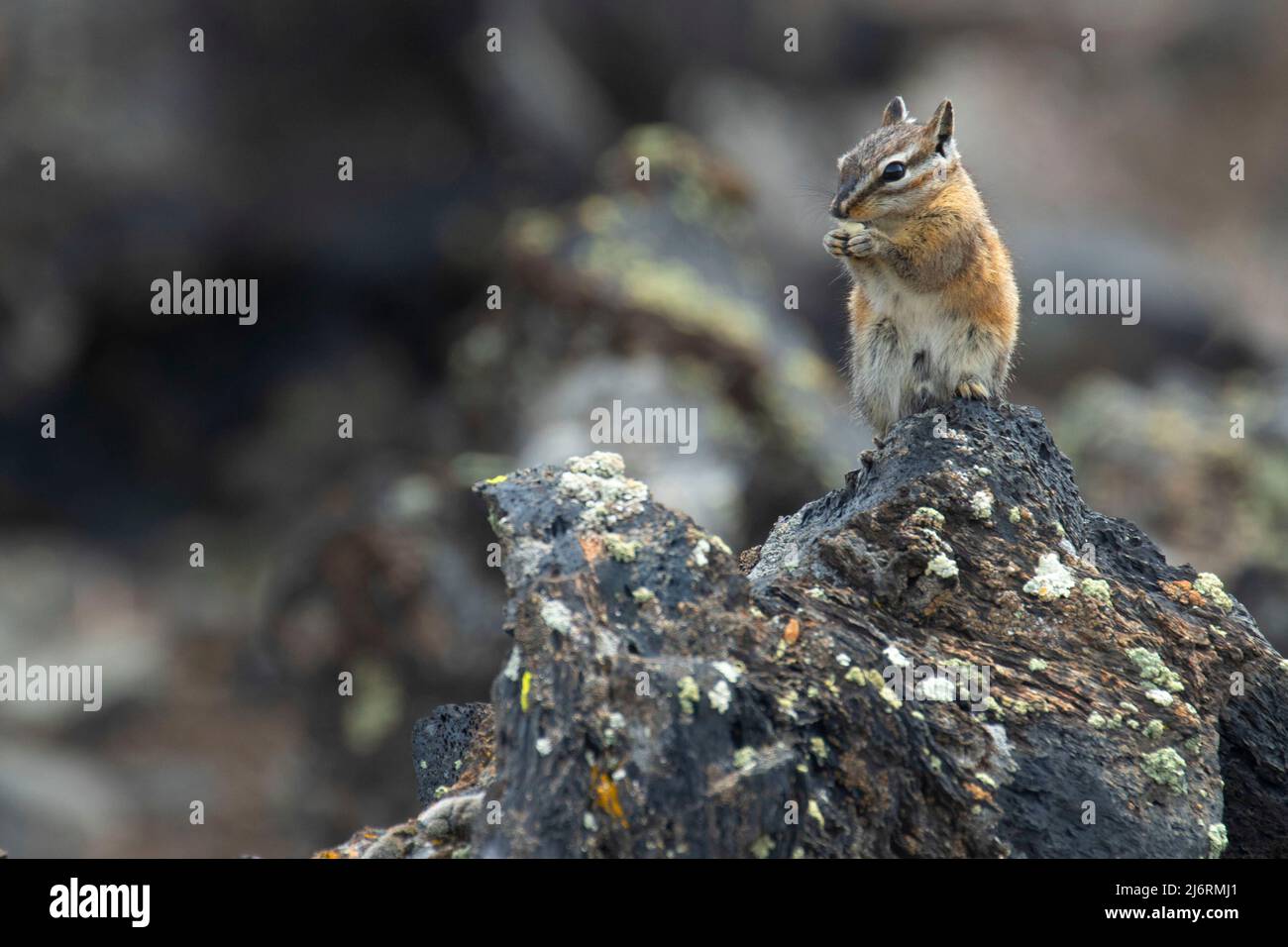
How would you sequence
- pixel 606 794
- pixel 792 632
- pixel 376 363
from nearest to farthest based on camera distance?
pixel 606 794 < pixel 792 632 < pixel 376 363

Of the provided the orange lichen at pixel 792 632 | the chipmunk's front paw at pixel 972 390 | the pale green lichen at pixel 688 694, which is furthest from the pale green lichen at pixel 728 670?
the chipmunk's front paw at pixel 972 390

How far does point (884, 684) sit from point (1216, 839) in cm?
157

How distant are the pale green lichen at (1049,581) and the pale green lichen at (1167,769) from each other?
0.90 metres

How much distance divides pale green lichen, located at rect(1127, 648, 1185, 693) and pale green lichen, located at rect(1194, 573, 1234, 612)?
2.37 feet

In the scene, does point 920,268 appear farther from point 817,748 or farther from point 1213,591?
point 817,748

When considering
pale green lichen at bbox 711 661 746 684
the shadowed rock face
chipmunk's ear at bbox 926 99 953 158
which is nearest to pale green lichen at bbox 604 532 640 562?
the shadowed rock face

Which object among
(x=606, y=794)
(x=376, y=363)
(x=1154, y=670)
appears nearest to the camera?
(x=606, y=794)

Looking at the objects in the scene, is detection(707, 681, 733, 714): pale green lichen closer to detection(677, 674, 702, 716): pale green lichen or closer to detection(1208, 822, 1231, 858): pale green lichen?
detection(677, 674, 702, 716): pale green lichen

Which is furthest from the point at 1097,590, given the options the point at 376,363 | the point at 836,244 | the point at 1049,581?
the point at 376,363

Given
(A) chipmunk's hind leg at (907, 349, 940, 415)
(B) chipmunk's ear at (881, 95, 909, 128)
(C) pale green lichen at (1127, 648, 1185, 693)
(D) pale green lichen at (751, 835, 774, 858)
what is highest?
(B) chipmunk's ear at (881, 95, 909, 128)

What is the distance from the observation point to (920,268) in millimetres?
8820

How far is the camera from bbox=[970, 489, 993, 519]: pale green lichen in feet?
21.9

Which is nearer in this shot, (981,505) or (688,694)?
(688,694)
